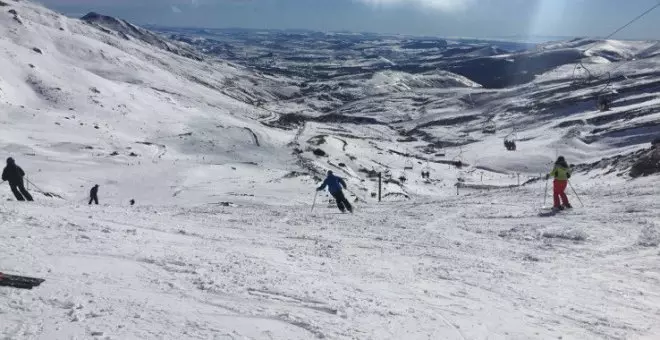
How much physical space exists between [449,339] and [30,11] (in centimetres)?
15836

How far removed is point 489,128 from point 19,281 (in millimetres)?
109776

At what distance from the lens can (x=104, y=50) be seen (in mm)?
120688

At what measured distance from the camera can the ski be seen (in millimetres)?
7602

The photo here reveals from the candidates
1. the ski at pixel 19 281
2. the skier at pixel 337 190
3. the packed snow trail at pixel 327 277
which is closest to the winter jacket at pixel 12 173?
the packed snow trail at pixel 327 277

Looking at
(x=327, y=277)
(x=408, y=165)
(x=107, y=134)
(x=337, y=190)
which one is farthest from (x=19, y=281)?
(x=408, y=165)

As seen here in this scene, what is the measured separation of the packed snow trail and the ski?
0.15 m

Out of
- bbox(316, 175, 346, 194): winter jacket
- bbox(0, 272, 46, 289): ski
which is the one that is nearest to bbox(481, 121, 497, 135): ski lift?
bbox(316, 175, 346, 194): winter jacket

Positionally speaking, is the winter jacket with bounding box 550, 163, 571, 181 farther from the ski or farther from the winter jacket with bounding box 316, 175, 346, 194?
the ski

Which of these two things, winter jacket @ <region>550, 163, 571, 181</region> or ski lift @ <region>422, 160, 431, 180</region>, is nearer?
winter jacket @ <region>550, 163, 571, 181</region>

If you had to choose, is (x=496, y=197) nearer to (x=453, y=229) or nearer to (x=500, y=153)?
(x=453, y=229)

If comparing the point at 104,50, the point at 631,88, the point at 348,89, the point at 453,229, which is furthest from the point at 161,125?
the point at 348,89

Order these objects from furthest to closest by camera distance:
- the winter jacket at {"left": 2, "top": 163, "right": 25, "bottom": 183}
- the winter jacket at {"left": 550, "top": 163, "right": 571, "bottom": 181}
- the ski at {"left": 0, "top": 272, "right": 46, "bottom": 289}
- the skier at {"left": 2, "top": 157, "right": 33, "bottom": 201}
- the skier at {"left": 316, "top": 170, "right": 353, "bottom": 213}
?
1. the skier at {"left": 316, "top": 170, "right": 353, "bottom": 213}
2. the skier at {"left": 2, "top": 157, "right": 33, "bottom": 201}
3. the winter jacket at {"left": 2, "top": 163, "right": 25, "bottom": 183}
4. the winter jacket at {"left": 550, "top": 163, "right": 571, "bottom": 181}
5. the ski at {"left": 0, "top": 272, "right": 46, "bottom": 289}

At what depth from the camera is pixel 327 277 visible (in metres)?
9.76

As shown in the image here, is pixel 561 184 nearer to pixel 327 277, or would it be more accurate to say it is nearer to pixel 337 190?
pixel 337 190
